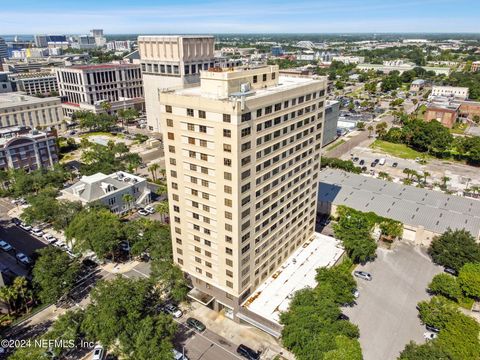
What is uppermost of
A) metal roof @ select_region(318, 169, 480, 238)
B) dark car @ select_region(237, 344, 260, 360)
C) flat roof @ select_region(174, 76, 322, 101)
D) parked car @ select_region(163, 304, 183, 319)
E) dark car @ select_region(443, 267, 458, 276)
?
flat roof @ select_region(174, 76, 322, 101)

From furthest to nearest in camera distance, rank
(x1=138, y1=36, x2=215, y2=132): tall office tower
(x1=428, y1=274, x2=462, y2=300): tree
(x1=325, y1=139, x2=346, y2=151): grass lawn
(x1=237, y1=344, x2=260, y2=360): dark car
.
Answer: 1. (x1=325, y1=139, x2=346, y2=151): grass lawn
2. (x1=138, y1=36, x2=215, y2=132): tall office tower
3. (x1=428, y1=274, x2=462, y2=300): tree
4. (x1=237, y1=344, x2=260, y2=360): dark car

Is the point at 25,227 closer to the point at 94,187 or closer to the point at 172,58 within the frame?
the point at 94,187

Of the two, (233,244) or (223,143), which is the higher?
(223,143)

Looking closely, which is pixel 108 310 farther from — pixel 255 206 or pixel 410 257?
pixel 410 257

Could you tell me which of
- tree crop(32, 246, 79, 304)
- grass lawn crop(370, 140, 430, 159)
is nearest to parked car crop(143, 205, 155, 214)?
tree crop(32, 246, 79, 304)

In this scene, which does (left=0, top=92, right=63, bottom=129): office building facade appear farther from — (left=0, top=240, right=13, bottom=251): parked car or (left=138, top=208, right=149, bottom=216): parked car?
(left=138, top=208, right=149, bottom=216): parked car

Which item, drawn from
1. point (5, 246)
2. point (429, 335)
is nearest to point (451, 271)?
point (429, 335)

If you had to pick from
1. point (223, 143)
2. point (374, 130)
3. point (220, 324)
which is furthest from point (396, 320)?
point (374, 130)

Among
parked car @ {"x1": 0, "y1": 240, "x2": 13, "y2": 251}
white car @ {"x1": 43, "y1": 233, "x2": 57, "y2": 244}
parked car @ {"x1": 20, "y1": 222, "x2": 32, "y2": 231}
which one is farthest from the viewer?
parked car @ {"x1": 20, "y1": 222, "x2": 32, "y2": 231}
